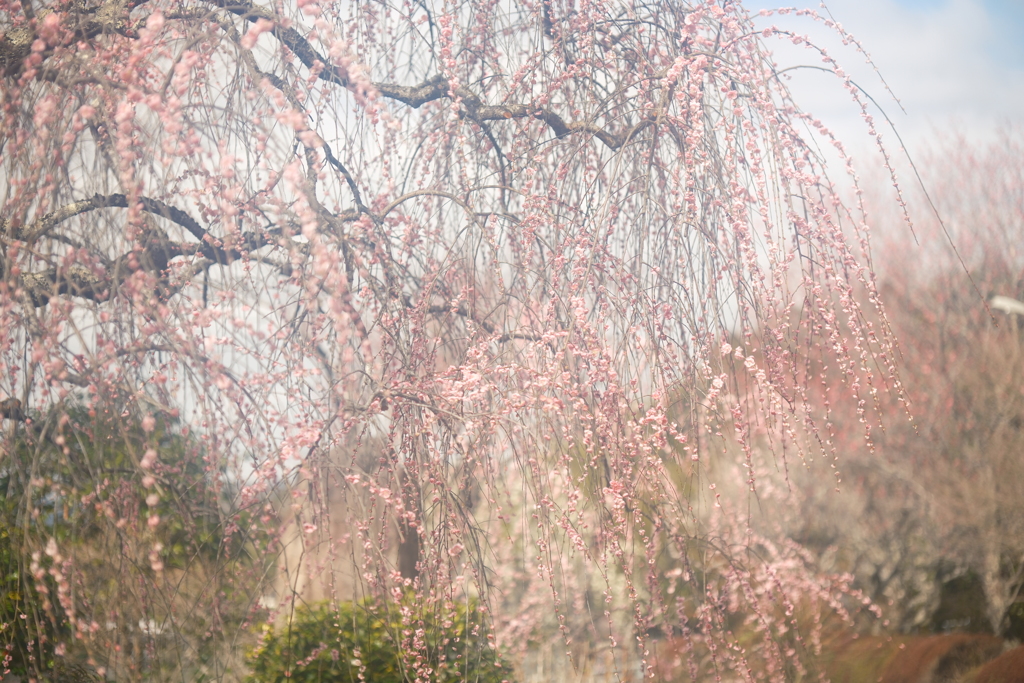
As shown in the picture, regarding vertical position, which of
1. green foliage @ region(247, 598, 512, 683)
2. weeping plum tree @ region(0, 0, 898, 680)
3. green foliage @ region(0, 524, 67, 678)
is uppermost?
weeping plum tree @ region(0, 0, 898, 680)

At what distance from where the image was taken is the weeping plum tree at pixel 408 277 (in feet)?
4.60

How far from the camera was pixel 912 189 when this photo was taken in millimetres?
6906

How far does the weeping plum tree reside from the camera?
1.40 meters

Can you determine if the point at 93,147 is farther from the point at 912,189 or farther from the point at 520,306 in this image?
the point at 912,189

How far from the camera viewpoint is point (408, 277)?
5.90 ft

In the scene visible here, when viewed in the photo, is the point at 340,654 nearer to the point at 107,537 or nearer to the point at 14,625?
the point at 14,625

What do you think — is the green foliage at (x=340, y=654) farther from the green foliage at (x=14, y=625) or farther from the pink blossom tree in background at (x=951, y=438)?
the pink blossom tree in background at (x=951, y=438)

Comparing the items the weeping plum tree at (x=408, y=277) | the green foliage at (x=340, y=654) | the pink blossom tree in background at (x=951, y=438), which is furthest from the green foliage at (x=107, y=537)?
the pink blossom tree in background at (x=951, y=438)

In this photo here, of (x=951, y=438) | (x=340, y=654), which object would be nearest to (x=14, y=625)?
(x=340, y=654)

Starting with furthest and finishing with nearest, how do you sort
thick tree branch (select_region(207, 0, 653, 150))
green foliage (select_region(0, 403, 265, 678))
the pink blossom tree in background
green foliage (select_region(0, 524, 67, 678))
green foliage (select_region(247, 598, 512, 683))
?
the pink blossom tree in background → green foliage (select_region(247, 598, 512, 683)) → green foliage (select_region(0, 524, 67, 678)) → thick tree branch (select_region(207, 0, 653, 150)) → green foliage (select_region(0, 403, 265, 678))

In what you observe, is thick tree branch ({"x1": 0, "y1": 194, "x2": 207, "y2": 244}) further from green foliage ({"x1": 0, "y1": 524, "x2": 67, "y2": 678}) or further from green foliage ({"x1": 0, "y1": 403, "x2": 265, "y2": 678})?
green foliage ({"x1": 0, "y1": 524, "x2": 67, "y2": 678})

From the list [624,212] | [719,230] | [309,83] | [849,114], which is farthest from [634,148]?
[849,114]

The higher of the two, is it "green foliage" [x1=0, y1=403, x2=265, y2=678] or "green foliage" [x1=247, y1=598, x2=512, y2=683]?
"green foliage" [x1=0, y1=403, x2=265, y2=678]

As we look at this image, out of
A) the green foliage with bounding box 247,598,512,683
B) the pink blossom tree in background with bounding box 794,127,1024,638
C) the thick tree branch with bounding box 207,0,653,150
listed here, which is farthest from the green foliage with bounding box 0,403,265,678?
the pink blossom tree in background with bounding box 794,127,1024,638
